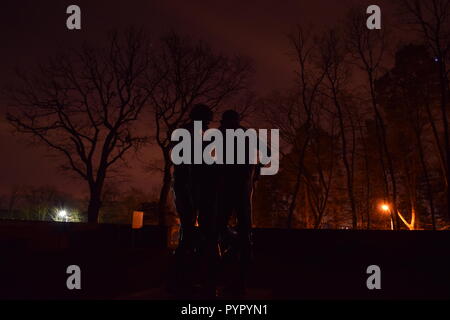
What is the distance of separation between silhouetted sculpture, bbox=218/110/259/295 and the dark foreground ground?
2769 mm

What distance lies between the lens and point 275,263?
38.0 feet

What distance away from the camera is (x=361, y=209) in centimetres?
2873

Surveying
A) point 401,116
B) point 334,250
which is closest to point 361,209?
point 401,116

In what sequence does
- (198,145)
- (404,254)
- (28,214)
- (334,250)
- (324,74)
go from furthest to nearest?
1. (28,214)
2. (324,74)
3. (334,250)
4. (404,254)
5. (198,145)

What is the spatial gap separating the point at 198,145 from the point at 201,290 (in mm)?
1764

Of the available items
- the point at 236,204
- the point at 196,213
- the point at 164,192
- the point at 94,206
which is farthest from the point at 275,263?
the point at 94,206

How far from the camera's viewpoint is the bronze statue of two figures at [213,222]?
13.9 feet

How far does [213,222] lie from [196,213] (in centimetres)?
38

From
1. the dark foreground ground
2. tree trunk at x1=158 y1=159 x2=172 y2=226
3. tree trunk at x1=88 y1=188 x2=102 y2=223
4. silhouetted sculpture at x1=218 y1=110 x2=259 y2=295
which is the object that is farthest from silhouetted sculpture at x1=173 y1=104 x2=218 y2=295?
tree trunk at x1=88 y1=188 x2=102 y2=223

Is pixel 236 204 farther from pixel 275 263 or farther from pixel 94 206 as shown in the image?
pixel 94 206

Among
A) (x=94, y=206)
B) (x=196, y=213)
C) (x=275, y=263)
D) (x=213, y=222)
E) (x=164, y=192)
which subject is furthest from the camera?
(x=164, y=192)

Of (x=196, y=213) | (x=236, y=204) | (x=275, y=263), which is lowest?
(x=275, y=263)

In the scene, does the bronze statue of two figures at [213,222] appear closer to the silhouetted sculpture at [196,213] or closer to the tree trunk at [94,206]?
the silhouetted sculpture at [196,213]
